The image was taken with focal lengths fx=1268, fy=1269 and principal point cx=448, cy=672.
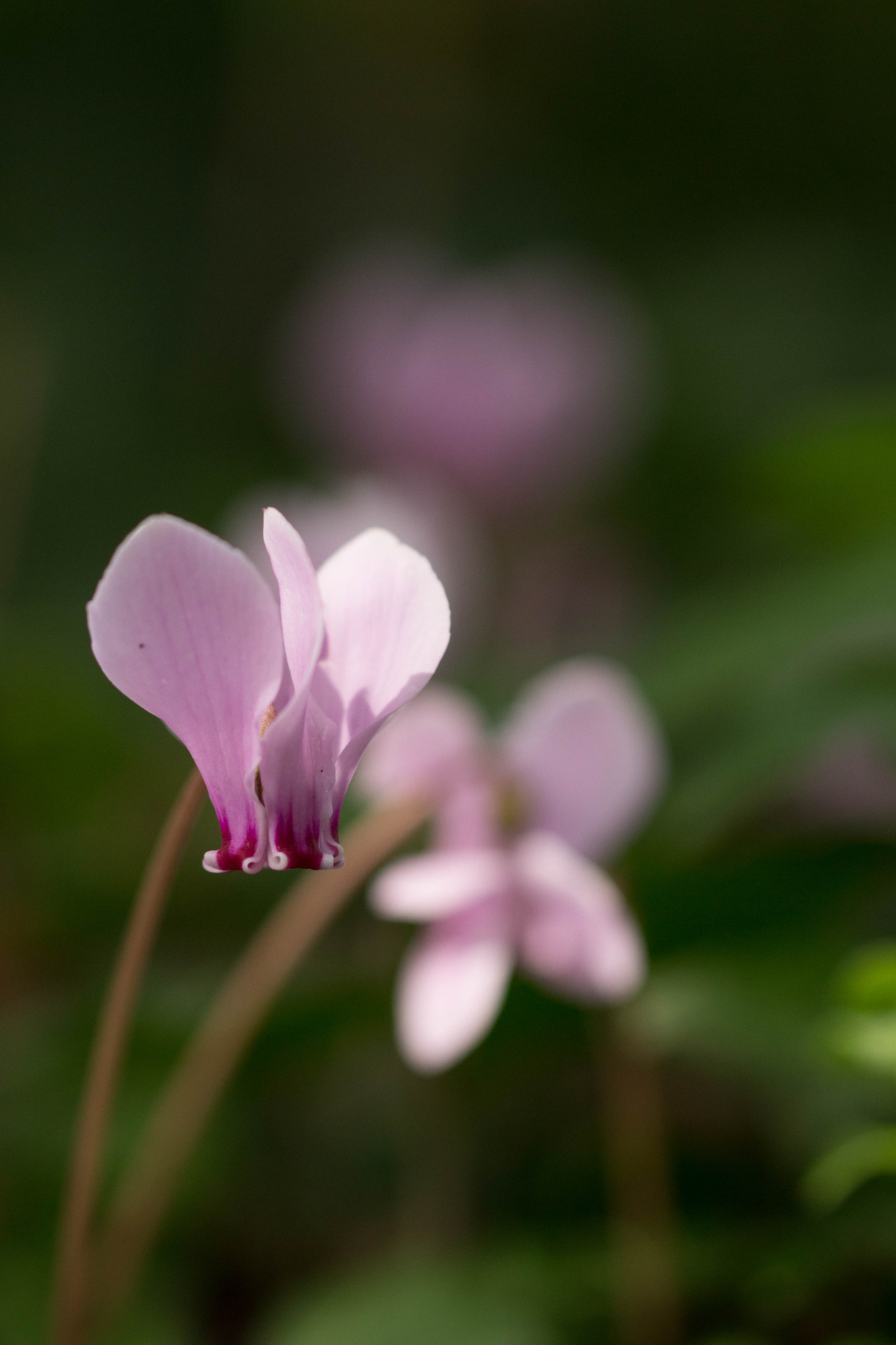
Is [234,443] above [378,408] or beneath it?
beneath

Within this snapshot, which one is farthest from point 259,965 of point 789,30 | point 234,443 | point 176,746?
point 789,30

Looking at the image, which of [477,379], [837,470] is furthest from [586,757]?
[477,379]

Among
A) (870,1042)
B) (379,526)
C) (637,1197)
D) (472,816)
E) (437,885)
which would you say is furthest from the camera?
(379,526)

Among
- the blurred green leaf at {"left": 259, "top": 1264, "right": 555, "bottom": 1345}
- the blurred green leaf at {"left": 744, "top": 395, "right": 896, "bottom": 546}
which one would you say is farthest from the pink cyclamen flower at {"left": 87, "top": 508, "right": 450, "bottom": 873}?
the blurred green leaf at {"left": 744, "top": 395, "right": 896, "bottom": 546}

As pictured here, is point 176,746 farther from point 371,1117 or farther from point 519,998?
point 519,998

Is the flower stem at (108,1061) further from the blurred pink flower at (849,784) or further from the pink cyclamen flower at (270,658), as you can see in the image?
the blurred pink flower at (849,784)

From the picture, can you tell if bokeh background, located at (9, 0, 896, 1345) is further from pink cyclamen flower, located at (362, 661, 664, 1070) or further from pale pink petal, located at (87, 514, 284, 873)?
pale pink petal, located at (87, 514, 284, 873)

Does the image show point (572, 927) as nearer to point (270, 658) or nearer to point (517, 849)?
point (517, 849)
